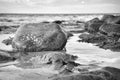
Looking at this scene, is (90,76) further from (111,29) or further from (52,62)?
(111,29)

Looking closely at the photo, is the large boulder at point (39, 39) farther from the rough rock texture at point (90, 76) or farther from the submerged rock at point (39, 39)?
the rough rock texture at point (90, 76)

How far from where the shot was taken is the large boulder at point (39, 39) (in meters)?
7.23

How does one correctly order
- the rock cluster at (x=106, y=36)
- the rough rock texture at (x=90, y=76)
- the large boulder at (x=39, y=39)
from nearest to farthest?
1. the rough rock texture at (x=90, y=76)
2. the large boulder at (x=39, y=39)
3. the rock cluster at (x=106, y=36)

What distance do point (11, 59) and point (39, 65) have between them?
1127mm

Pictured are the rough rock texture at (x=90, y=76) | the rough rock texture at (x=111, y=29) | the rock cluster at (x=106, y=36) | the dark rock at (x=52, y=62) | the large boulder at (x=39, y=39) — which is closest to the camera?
the rough rock texture at (x=90, y=76)

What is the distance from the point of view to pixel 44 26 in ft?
25.0

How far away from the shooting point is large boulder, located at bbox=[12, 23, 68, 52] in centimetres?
723

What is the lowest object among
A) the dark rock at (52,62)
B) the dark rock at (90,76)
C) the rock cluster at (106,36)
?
the rock cluster at (106,36)

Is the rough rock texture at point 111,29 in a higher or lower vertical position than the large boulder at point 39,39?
lower

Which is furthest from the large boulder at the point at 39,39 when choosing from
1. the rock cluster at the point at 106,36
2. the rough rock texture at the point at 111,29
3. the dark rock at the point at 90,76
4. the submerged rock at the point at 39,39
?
the rough rock texture at the point at 111,29

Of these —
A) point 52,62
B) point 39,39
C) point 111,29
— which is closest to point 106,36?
point 111,29

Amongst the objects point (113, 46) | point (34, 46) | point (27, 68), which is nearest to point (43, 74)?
point (27, 68)

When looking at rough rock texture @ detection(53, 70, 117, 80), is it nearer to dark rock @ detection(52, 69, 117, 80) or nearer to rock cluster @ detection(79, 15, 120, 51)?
dark rock @ detection(52, 69, 117, 80)

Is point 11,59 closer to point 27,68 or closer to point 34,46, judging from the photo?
point 27,68
